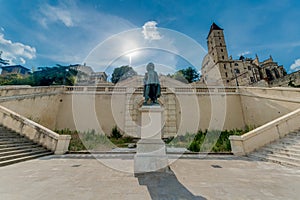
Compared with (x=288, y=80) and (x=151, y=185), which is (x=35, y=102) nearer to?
(x=151, y=185)

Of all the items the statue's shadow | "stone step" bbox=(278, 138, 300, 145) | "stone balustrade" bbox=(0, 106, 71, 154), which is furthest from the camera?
"stone balustrade" bbox=(0, 106, 71, 154)

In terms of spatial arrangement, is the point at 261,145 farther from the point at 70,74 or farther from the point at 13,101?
the point at 70,74

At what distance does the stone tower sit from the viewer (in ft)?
134

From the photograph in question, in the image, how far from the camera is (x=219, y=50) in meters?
42.6

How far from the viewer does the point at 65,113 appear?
13.8 metres

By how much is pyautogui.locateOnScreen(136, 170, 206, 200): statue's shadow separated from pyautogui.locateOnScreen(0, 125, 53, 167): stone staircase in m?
4.98

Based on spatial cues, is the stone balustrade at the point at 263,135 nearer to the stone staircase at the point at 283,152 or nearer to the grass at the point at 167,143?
the stone staircase at the point at 283,152

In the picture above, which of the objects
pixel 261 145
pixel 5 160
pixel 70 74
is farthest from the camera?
pixel 70 74

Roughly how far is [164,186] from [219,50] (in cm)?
4852

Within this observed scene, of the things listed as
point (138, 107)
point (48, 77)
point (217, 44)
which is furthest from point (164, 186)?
point (217, 44)

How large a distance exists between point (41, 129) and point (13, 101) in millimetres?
5708

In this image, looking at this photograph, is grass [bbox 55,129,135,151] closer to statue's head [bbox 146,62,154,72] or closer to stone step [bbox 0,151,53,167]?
stone step [bbox 0,151,53,167]

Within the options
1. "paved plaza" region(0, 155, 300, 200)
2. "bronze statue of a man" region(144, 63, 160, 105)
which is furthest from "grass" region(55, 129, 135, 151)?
"bronze statue of a man" region(144, 63, 160, 105)

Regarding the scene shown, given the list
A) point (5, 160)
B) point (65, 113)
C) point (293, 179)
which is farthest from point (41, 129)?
point (293, 179)
